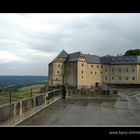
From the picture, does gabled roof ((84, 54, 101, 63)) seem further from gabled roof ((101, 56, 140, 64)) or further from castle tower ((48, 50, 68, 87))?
castle tower ((48, 50, 68, 87))

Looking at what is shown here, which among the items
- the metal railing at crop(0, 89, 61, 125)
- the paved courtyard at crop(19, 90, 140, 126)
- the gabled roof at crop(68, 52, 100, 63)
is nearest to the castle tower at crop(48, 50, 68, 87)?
the gabled roof at crop(68, 52, 100, 63)

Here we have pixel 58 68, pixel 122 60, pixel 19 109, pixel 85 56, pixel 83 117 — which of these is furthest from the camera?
pixel 122 60

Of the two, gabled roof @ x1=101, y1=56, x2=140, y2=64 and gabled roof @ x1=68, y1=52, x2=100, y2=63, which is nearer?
gabled roof @ x1=68, y1=52, x2=100, y2=63

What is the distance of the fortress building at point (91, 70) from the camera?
29.8 meters

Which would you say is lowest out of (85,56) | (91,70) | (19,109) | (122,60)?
(19,109)

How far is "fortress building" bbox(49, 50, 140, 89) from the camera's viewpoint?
29828 millimetres

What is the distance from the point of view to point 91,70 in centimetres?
3259

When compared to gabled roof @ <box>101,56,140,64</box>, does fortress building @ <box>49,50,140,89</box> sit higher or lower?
lower

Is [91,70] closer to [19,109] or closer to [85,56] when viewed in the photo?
[85,56]

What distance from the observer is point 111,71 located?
33.8m

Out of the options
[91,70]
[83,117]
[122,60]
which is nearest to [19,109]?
[83,117]
